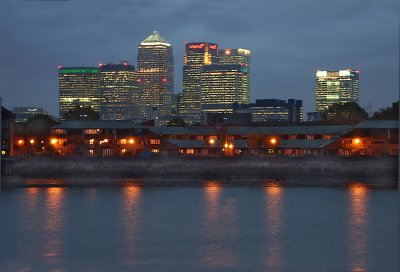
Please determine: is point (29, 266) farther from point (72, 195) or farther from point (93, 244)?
point (72, 195)

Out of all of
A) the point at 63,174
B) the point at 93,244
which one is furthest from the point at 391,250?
the point at 63,174

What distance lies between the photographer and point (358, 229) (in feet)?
114

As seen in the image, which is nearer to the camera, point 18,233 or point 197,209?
point 18,233

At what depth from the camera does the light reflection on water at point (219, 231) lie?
26.9 metres

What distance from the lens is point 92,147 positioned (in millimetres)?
90375

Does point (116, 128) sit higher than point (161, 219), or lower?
higher

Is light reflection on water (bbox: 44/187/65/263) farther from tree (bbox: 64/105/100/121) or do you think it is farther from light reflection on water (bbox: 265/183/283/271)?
tree (bbox: 64/105/100/121)

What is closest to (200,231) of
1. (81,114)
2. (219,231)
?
(219,231)

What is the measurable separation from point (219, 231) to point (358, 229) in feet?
23.9

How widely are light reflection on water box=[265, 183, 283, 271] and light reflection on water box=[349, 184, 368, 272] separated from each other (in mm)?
3070

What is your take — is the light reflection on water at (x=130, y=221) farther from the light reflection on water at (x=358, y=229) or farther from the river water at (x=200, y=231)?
the light reflection on water at (x=358, y=229)

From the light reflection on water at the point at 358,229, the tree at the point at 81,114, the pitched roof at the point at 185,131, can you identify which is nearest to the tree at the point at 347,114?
the pitched roof at the point at 185,131

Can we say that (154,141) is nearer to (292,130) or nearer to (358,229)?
(292,130)

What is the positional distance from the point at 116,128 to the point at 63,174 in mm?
20927
